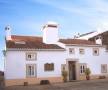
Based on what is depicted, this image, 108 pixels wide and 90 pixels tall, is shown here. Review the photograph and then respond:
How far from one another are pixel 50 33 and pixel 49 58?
464 cm

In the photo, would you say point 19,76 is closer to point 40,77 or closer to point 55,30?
point 40,77

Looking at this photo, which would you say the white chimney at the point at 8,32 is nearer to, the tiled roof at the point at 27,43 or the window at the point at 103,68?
the tiled roof at the point at 27,43

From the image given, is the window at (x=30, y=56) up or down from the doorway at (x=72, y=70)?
up

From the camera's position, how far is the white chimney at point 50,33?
34.9m

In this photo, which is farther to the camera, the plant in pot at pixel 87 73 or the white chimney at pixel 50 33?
the white chimney at pixel 50 33

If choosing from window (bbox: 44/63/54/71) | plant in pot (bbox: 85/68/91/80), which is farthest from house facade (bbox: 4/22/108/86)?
plant in pot (bbox: 85/68/91/80)

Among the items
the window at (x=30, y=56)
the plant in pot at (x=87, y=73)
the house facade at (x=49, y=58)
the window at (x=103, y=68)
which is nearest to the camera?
the house facade at (x=49, y=58)

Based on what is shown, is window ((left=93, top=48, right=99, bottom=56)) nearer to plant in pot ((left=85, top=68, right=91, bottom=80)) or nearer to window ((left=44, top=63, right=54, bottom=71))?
plant in pot ((left=85, top=68, right=91, bottom=80))

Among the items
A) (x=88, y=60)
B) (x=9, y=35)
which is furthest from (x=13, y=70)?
(x=88, y=60)

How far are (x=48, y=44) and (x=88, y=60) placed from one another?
612 centimetres

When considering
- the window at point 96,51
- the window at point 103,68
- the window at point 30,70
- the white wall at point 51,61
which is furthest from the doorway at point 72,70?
the window at point 30,70

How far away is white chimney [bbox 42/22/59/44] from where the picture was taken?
34888 millimetres

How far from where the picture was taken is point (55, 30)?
35594 millimetres

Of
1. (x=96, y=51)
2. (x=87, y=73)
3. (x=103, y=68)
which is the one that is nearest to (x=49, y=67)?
(x=87, y=73)
